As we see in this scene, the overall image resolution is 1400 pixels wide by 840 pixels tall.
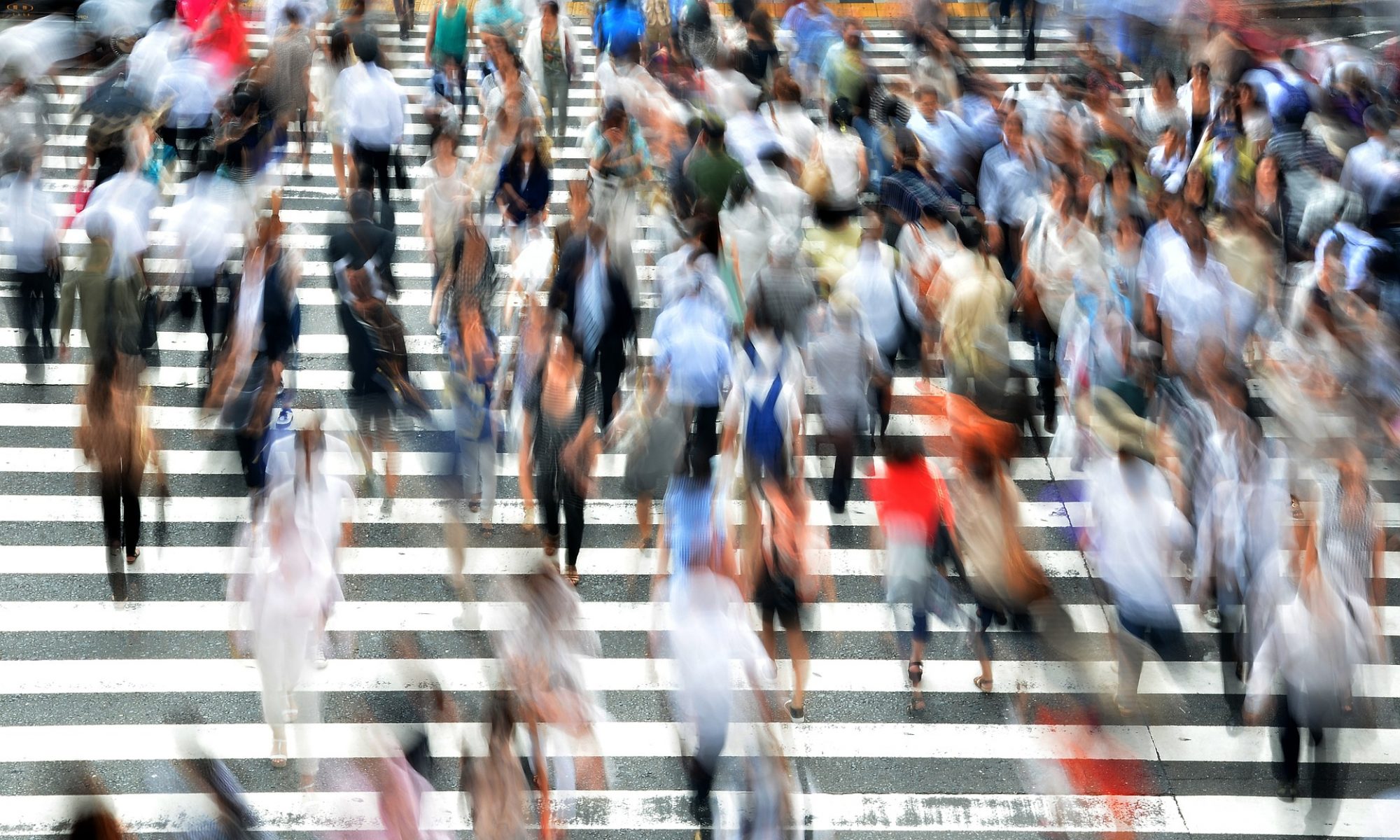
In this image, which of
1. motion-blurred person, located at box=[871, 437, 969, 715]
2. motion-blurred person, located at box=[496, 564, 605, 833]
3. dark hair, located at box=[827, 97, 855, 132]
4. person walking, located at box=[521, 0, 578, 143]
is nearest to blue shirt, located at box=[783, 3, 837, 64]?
dark hair, located at box=[827, 97, 855, 132]

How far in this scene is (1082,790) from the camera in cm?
844

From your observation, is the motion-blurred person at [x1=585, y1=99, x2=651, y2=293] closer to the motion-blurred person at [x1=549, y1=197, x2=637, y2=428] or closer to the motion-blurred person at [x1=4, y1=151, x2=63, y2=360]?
the motion-blurred person at [x1=549, y1=197, x2=637, y2=428]

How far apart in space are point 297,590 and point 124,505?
275 cm

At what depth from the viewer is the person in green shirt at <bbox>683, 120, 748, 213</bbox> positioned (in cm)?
1184

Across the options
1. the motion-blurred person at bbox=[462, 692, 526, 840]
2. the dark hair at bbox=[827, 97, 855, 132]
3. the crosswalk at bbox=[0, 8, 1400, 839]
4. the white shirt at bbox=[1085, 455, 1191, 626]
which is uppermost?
the dark hair at bbox=[827, 97, 855, 132]

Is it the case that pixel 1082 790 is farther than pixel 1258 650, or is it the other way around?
pixel 1082 790

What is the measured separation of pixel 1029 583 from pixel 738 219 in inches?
176

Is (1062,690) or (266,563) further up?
(266,563)

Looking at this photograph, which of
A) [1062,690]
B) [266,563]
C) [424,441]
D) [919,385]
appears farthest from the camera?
[919,385]

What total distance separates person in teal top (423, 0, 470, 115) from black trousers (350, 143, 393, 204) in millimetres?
1923

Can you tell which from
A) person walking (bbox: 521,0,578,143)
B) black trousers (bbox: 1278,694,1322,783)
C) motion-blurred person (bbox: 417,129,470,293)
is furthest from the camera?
person walking (bbox: 521,0,578,143)

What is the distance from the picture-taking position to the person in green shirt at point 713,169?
38.9 feet

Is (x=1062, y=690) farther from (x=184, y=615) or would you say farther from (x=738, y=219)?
(x=184, y=615)

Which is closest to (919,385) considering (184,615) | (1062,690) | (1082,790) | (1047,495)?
(1047,495)
